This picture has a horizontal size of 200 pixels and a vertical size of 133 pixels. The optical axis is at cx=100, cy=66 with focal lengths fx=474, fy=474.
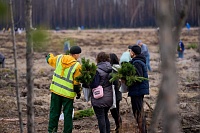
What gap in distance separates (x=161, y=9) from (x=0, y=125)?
22.6 feet

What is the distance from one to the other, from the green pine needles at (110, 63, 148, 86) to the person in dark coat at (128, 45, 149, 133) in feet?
1.05

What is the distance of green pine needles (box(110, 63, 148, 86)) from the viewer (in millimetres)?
6949

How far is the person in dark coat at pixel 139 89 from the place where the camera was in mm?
7438

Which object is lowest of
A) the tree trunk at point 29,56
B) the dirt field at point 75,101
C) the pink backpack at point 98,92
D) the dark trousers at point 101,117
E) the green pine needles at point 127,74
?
the dirt field at point 75,101

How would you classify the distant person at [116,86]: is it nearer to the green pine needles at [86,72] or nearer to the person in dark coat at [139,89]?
the person in dark coat at [139,89]

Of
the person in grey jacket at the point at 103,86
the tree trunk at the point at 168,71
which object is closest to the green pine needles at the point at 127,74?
the person in grey jacket at the point at 103,86

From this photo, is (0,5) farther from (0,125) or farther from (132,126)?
(0,125)

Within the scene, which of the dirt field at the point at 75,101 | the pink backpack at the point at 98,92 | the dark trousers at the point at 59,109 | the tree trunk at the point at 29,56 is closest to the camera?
the tree trunk at the point at 29,56

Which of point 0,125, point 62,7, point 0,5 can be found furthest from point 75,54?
point 62,7

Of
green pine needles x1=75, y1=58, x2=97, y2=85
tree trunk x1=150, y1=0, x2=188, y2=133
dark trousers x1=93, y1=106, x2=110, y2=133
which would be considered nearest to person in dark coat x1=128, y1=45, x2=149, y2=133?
dark trousers x1=93, y1=106, x2=110, y2=133

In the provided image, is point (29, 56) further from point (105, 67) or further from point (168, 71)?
point (105, 67)

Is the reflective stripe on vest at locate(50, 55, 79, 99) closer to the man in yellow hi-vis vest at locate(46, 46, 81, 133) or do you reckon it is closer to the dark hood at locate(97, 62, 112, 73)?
the man in yellow hi-vis vest at locate(46, 46, 81, 133)

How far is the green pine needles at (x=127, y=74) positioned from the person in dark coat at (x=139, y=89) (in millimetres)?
320

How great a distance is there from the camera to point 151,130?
2.51 meters
